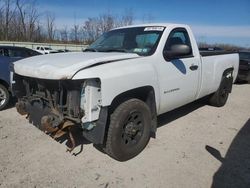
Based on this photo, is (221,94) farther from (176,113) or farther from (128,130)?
(128,130)

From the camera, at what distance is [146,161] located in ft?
12.1

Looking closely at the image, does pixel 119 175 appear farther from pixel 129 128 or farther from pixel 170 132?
pixel 170 132

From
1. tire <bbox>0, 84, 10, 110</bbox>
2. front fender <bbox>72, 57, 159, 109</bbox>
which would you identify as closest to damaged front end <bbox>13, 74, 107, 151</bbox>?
front fender <bbox>72, 57, 159, 109</bbox>

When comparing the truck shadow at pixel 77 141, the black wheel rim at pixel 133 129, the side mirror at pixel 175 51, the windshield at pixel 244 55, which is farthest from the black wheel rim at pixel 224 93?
the windshield at pixel 244 55

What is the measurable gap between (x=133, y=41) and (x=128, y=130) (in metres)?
1.65

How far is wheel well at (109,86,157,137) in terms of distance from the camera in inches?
139

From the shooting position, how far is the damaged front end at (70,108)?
3135mm

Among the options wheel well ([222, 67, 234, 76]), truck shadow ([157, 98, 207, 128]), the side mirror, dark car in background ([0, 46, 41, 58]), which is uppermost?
the side mirror

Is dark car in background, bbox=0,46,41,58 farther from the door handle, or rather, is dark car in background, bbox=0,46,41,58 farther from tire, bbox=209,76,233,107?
tire, bbox=209,76,233,107

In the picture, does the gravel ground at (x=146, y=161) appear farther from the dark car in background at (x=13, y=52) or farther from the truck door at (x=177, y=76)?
the dark car in background at (x=13, y=52)

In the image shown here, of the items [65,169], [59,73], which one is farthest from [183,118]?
[59,73]

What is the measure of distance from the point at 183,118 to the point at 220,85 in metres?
1.45

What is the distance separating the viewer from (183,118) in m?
5.68

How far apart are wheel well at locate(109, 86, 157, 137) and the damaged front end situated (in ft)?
1.29
